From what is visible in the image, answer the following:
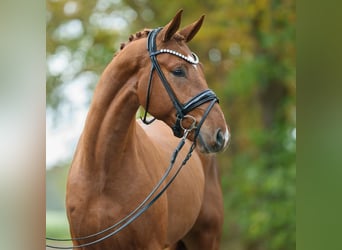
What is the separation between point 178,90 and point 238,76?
5.38ft

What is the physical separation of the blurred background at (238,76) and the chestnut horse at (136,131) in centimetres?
96

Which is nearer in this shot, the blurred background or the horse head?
the horse head

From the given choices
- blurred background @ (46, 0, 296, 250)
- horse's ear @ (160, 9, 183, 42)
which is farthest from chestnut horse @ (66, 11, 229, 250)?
blurred background @ (46, 0, 296, 250)

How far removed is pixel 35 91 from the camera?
1.67 m

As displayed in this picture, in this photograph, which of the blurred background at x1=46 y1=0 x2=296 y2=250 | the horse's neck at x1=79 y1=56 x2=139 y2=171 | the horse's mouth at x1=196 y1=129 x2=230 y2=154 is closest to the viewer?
the horse's mouth at x1=196 y1=129 x2=230 y2=154

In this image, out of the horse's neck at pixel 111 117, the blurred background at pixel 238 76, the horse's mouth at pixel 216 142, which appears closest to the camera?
the horse's mouth at pixel 216 142

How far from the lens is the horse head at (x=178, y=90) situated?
2.21 meters

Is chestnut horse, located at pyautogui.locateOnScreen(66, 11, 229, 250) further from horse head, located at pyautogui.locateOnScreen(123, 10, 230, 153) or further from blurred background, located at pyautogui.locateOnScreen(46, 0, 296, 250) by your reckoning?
blurred background, located at pyautogui.locateOnScreen(46, 0, 296, 250)

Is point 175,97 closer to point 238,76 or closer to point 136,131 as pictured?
point 136,131

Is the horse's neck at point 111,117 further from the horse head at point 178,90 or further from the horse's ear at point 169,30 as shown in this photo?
the horse's ear at point 169,30

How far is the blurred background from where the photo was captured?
11.6 ft

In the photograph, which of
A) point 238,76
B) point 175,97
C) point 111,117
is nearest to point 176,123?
point 175,97

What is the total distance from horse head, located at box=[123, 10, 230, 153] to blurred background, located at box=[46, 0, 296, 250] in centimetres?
111

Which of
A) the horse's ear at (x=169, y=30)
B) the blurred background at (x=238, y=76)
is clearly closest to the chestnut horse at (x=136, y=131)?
the horse's ear at (x=169, y=30)
